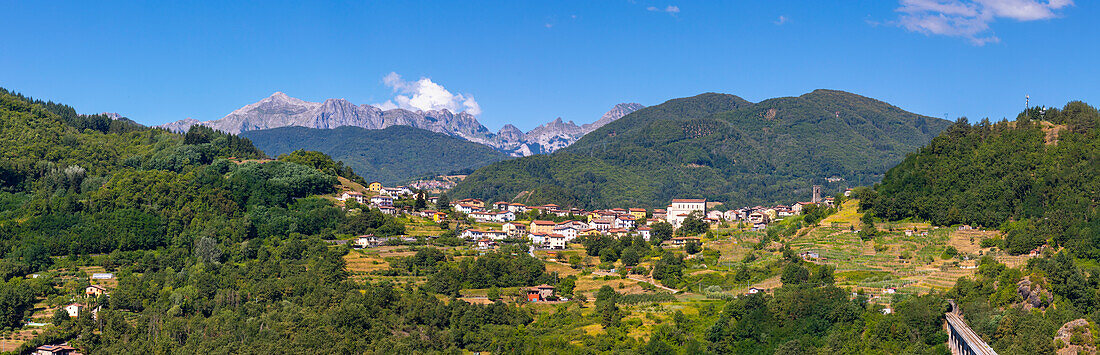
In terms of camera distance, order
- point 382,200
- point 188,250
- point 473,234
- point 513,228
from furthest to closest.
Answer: point 382,200 < point 513,228 < point 473,234 < point 188,250

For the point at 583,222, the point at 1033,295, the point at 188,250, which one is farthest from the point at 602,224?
the point at 1033,295

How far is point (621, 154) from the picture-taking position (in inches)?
7702

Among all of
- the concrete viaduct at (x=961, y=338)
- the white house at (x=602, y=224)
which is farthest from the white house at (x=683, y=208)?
the concrete viaduct at (x=961, y=338)

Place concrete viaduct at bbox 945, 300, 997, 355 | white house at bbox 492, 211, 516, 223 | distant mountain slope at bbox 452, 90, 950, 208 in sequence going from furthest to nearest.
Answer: distant mountain slope at bbox 452, 90, 950, 208 → white house at bbox 492, 211, 516, 223 → concrete viaduct at bbox 945, 300, 997, 355

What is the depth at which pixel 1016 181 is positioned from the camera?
66.8 m

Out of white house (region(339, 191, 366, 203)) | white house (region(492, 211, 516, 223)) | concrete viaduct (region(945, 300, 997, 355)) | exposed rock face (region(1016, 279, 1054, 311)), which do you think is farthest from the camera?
white house (region(492, 211, 516, 223))

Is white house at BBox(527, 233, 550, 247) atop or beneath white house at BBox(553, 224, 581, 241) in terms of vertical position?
beneath

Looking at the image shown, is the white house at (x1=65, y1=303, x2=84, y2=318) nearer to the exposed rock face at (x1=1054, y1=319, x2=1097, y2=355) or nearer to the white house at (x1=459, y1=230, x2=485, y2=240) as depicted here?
the white house at (x1=459, y1=230, x2=485, y2=240)

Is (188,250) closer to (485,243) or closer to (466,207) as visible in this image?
(485,243)

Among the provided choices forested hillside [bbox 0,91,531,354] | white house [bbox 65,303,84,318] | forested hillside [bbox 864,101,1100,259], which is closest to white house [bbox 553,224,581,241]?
forested hillside [bbox 0,91,531,354]

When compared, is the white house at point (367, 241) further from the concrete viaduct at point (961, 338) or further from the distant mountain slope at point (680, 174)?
the distant mountain slope at point (680, 174)

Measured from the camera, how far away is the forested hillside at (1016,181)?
6050cm

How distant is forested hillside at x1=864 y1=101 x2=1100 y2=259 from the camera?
60.5m

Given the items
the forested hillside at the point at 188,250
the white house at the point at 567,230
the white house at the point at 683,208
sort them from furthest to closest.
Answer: the white house at the point at 683,208, the white house at the point at 567,230, the forested hillside at the point at 188,250
